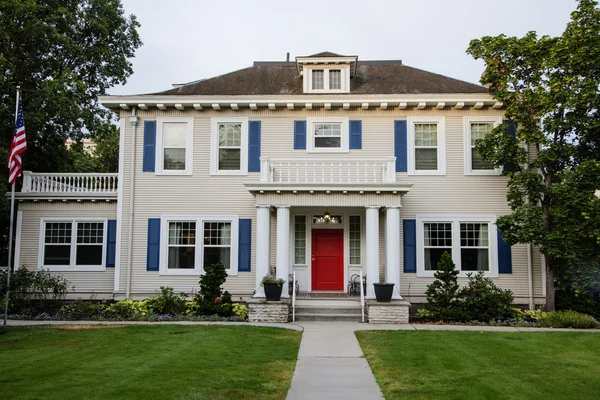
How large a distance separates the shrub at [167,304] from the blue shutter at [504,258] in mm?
9735

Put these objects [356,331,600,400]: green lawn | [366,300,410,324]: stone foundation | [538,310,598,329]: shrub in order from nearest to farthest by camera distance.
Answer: [356,331,600,400]: green lawn, [538,310,598,329]: shrub, [366,300,410,324]: stone foundation

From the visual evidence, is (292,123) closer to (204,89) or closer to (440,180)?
(204,89)

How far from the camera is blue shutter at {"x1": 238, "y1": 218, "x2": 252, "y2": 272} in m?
15.9

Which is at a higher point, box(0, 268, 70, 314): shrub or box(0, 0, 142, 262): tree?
box(0, 0, 142, 262): tree

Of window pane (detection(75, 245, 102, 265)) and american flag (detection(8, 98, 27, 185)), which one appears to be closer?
american flag (detection(8, 98, 27, 185))

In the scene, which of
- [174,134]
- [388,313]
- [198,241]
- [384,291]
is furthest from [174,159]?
[388,313]

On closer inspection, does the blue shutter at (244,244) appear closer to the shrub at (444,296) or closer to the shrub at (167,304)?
the shrub at (167,304)

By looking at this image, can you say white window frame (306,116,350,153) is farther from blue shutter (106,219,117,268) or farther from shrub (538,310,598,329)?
shrub (538,310,598,329)

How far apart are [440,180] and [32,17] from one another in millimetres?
14844

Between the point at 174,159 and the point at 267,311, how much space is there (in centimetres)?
612

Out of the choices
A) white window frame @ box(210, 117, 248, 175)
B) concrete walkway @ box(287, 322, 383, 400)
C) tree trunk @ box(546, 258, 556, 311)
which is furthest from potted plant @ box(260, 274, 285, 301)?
tree trunk @ box(546, 258, 556, 311)

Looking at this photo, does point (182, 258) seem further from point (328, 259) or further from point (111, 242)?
point (328, 259)

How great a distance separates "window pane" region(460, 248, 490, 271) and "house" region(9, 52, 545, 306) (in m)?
0.03

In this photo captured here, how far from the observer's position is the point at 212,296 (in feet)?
47.2
